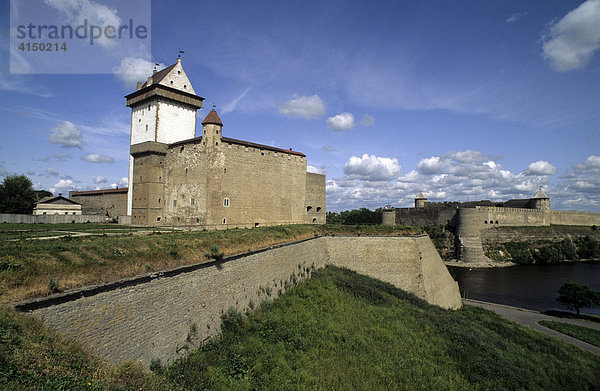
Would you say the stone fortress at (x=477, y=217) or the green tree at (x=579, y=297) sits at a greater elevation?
the stone fortress at (x=477, y=217)

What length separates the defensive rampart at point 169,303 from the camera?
20.6 feet

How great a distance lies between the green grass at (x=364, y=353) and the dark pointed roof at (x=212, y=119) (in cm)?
1334

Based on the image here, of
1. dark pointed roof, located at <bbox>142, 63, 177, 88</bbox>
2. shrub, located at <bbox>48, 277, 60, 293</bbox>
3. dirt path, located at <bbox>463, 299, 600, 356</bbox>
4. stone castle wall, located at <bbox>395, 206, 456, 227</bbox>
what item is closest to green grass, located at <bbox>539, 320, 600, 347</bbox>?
dirt path, located at <bbox>463, 299, 600, 356</bbox>

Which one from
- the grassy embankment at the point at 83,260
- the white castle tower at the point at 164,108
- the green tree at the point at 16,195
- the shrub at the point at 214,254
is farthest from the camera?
the green tree at the point at 16,195

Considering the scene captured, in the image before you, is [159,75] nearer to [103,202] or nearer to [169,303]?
[103,202]

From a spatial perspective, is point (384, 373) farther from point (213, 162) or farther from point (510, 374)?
point (213, 162)

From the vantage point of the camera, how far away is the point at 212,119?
74.0 ft

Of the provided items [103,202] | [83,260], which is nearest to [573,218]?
[83,260]

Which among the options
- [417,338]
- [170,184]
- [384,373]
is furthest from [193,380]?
[170,184]

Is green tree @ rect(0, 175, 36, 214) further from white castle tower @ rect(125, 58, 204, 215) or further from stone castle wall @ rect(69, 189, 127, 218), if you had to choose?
white castle tower @ rect(125, 58, 204, 215)

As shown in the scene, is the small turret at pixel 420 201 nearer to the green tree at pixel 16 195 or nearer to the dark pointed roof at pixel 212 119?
the dark pointed roof at pixel 212 119

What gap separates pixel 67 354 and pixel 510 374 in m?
15.0

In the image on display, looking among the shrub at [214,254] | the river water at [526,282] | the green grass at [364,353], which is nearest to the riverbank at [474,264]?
the river water at [526,282]

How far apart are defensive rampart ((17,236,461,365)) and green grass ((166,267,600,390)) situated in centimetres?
66
